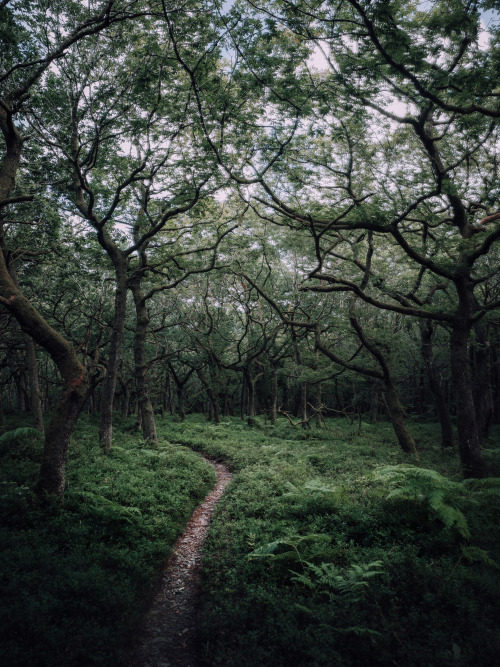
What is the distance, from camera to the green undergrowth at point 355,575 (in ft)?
12.7

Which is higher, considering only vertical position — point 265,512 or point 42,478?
point 42,478

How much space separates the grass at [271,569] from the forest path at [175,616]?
232 millimetres

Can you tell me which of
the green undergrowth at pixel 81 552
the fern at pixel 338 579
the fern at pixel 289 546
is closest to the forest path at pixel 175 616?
the green undergrowth at pixel 81 552

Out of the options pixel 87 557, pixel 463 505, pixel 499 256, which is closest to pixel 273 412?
pixel 499 256

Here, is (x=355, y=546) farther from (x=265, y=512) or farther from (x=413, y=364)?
(x=413, y=364)

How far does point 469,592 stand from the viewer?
A: 14.6ft

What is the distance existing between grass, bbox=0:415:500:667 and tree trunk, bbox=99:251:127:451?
2788 millimetres

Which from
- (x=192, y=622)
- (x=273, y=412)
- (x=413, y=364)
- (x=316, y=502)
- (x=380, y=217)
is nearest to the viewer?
(x=192, y=622)

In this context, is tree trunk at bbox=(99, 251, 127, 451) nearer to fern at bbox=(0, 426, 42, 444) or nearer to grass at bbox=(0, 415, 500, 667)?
fern at bbox=(0, 426, 42, 444)

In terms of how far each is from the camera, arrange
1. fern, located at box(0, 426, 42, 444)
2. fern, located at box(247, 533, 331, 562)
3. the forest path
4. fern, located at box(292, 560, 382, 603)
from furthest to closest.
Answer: fern, located at box(0, 426, 42, 444) < fern, located at box(247, 533, 331, 562) < fern, located at box(292, 560, 382, 603) < the forest path

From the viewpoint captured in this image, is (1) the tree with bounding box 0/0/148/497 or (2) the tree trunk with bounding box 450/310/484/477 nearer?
(1) the tree with bounding box 0/0/148/497

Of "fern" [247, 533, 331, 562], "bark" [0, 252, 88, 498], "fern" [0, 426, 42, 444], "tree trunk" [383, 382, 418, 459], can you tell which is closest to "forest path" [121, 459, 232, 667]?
"fern" [247, 533, 331, 562]

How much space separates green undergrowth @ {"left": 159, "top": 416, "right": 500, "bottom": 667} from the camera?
12.7ft

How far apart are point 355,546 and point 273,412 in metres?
19.6
